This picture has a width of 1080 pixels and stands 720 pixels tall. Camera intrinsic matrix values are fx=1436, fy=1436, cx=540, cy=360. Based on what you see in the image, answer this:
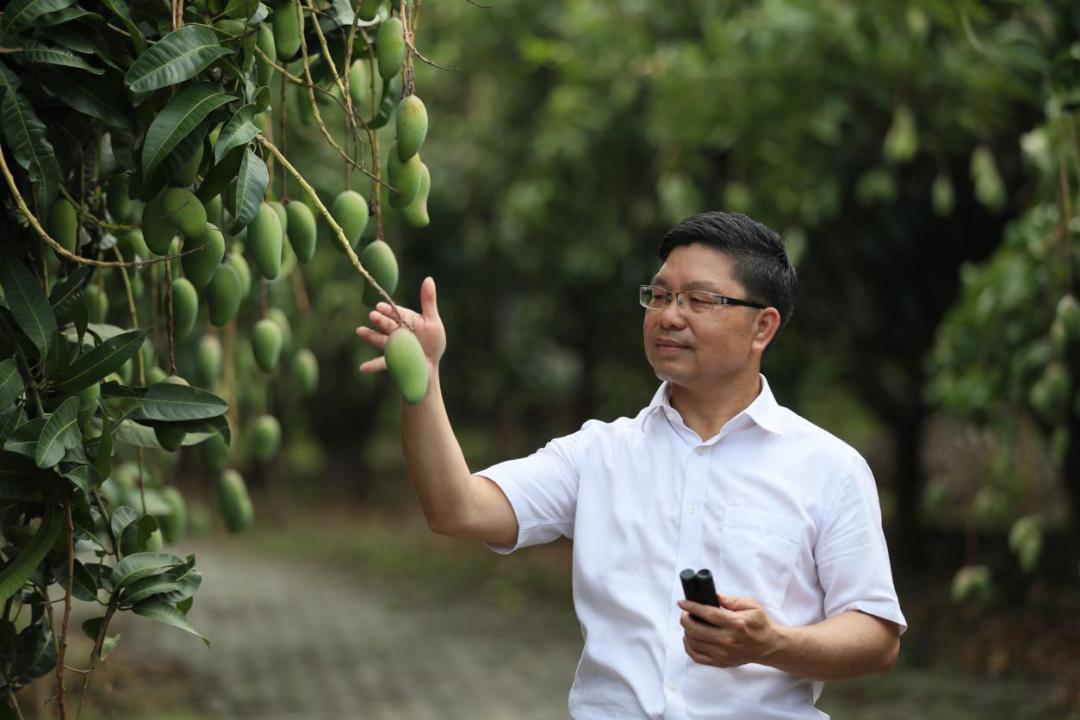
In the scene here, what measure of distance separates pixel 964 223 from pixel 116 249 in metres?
5.96

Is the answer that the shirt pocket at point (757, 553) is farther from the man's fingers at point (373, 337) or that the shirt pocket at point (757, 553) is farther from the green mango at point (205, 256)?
the green mango at point (205, 256)

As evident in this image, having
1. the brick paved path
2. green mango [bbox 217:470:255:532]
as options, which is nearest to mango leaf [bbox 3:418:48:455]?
green mango [bbox 217:470:255:532]

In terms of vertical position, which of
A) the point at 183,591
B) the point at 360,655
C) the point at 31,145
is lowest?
the point at 360,655

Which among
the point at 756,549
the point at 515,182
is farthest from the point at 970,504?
the point at 515,182

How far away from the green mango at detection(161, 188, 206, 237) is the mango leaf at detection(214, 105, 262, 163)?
9 centimetres

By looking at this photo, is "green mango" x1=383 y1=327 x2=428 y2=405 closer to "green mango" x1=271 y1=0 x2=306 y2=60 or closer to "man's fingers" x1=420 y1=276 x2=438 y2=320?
"man's fingers" x1=420 y1=276 x2=438 y2=320

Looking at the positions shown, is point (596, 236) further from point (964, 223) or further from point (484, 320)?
point (484, 320)

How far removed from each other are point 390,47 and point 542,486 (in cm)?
62

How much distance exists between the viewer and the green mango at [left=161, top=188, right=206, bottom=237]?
1431 millimetres

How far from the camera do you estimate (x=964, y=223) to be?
23.2ft

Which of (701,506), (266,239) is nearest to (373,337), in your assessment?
(266,239)

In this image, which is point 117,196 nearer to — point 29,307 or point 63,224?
point 63,224

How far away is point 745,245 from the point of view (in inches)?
71.1

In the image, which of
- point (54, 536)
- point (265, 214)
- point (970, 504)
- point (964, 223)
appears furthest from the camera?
point (964, 223)
